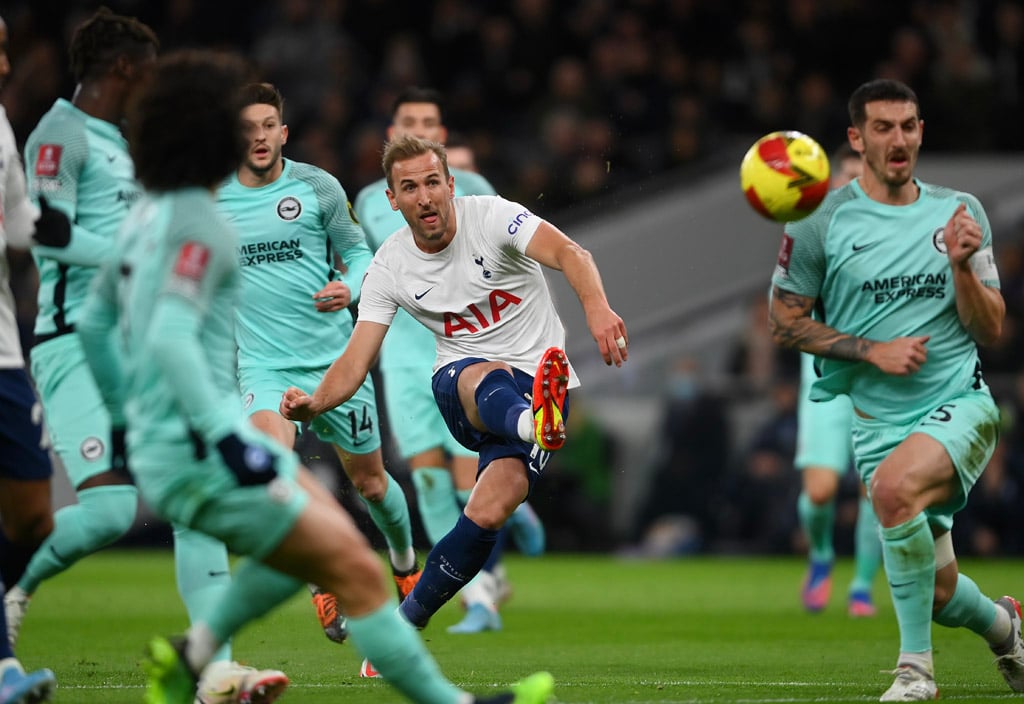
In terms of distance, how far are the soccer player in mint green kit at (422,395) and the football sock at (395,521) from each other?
4.21 feet

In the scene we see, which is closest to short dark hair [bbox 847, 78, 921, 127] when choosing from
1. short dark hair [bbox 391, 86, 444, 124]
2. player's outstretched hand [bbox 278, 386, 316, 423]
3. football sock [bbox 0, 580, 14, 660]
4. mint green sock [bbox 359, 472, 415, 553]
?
player's outstretched hand [bbox 278, 386, 316, 423]

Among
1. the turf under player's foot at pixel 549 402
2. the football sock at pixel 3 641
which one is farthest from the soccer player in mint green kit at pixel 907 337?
the football sock at pixel 3 641

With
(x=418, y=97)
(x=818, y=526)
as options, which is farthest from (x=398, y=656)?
(x=818, y=526)

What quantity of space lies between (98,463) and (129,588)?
6742mm

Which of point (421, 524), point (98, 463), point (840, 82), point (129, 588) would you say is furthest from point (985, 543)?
point (98, 463)

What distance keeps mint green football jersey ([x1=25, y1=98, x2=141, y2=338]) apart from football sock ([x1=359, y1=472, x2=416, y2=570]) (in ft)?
6.41

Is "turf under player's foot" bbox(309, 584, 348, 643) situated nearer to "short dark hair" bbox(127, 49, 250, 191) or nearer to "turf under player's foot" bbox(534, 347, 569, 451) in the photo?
"turf under player's foot" bbox(534, 347, 569, 451)

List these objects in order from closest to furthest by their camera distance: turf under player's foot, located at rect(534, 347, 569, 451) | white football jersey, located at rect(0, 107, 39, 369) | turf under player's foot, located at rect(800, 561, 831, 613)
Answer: white football jersey, located at rect(0, 107, 39, 369) → turf under player's foot, located at rect(534, 347, 569, 451) → turf under player's foot, located at rect(800, 561, 831, 613)

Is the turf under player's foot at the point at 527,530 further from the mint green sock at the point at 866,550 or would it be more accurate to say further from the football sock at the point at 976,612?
the football sock at the point at 976,612

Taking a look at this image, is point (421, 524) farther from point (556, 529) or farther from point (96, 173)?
point (556, 529)

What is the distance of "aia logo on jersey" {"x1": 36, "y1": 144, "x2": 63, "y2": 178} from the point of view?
6.54 meters

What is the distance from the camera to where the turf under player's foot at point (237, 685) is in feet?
17.6

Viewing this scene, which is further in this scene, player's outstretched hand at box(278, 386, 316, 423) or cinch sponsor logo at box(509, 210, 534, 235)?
cinch sponsor logo at box(509, 210, 534, 235)

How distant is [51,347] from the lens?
6656mm
